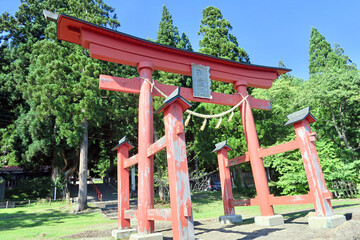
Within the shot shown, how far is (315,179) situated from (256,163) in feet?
5.31

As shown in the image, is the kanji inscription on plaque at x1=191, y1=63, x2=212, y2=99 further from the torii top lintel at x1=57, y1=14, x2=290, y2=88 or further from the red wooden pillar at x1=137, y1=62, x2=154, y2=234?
the red wooden pillar at x1=137, y1=62, x2=154, y2=234

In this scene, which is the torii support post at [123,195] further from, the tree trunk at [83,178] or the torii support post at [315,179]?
the tree trunk at [83,178]

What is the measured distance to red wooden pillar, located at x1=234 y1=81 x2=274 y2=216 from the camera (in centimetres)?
567

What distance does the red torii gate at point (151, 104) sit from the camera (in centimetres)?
300

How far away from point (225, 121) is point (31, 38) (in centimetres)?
1495

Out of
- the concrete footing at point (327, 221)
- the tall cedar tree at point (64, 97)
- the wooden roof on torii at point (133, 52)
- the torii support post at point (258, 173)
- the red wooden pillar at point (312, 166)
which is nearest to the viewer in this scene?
the concrete footing at point (327, 221)

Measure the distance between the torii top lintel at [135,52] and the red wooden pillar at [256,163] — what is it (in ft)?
1.87

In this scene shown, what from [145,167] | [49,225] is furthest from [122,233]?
[49,225]

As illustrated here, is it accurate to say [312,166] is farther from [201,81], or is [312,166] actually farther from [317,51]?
[317,51]

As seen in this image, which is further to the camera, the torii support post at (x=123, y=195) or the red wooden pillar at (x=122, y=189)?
the red wooden pillar at (x=122, y=189)

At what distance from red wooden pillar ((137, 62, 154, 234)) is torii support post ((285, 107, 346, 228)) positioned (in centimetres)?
A: 319

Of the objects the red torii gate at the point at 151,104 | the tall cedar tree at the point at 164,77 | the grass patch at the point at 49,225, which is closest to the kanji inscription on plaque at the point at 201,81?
the red torii gate at the point at 151,104

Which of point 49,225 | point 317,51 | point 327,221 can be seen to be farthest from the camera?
point 317,51

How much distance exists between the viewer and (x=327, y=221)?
4176 mm
